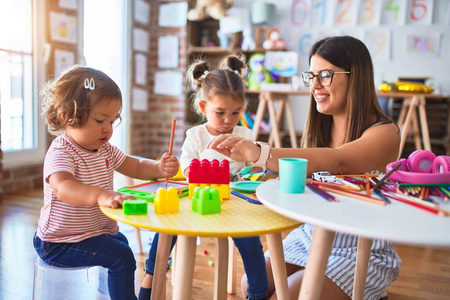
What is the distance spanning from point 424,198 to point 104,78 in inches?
34.3

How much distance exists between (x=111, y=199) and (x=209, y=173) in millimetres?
251

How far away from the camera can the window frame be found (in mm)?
3314

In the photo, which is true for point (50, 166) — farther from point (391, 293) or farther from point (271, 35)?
point (271, 35)

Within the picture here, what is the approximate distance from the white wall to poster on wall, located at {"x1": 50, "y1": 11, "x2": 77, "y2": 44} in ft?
7.23

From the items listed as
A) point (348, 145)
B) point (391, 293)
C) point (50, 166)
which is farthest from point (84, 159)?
point (391, 293)

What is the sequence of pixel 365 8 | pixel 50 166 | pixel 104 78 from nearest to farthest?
1. pixel 50 166
2. pixel 104 78
3. pixel 365 8

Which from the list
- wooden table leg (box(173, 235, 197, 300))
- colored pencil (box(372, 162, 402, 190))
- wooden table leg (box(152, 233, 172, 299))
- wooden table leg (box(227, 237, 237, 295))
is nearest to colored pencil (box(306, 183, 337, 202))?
colored pencil (box(372, 162, 402, 190))

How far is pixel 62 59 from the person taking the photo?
353 centimetres

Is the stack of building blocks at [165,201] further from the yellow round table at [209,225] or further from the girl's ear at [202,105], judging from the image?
the girl's ear at [202,105]

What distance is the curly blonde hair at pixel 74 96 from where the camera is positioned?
1138 mm

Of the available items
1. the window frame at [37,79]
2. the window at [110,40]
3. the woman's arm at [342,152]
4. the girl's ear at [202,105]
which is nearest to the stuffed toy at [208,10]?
the window at [110,40]

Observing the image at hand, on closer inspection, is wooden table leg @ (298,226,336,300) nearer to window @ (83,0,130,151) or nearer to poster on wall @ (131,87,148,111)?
window @ (83,0,130,151)

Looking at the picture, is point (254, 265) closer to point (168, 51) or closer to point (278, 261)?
point (278, 261)

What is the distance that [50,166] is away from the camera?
1.06 m
